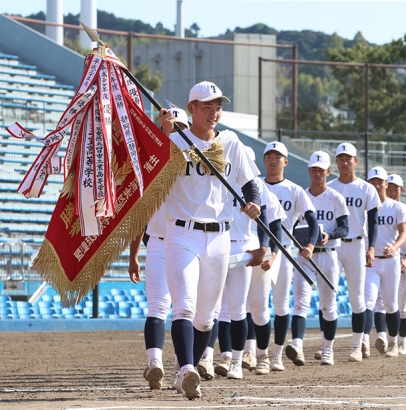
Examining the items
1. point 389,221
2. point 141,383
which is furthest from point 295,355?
point 389,221

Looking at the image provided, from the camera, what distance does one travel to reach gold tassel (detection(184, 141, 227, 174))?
→ 6.97m

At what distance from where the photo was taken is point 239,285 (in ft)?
29.7

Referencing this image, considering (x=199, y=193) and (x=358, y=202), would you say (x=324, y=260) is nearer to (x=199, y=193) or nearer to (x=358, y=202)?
(x=358, y=202)

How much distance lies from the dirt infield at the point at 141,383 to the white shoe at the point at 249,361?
21cm

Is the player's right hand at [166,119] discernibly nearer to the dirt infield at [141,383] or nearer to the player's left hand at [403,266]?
the dirt infield at [141,383]

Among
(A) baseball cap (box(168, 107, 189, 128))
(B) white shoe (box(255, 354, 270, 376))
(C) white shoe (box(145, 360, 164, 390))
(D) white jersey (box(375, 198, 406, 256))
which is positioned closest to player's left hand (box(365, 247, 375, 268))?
(D) white jersey (box(375, 198, 406, 256))

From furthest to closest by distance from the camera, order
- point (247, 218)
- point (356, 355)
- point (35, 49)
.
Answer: point (35, 49), point (356, 355), point (247, 218)

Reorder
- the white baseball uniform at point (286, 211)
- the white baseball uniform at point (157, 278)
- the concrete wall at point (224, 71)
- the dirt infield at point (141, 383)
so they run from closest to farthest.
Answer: the dirt infield at point (141, 383) < the white baseball uniform at point (157, 278) < the white baseball uniform at point (286, 211) < the concrete wall at point (224, 71)

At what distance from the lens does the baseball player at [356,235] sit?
1130 centimetres

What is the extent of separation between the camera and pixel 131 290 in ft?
56.9

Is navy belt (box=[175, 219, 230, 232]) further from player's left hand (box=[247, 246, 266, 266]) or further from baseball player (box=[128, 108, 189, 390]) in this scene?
player's left hand (box=[247, 246, 266, 266])

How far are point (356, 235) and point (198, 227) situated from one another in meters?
4.84

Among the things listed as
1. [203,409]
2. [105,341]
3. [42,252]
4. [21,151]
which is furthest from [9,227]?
[203,409]

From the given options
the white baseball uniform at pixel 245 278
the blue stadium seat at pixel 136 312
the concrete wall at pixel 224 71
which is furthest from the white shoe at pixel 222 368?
the concrete wall at pixel 224 71
